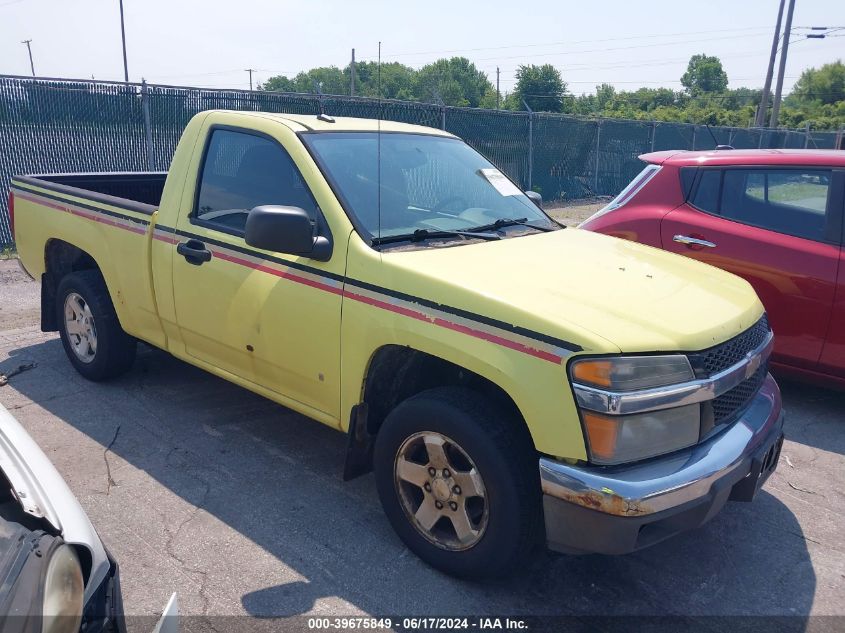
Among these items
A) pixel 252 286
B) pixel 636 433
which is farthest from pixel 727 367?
pixel 252 286

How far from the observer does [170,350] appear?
15.0ft

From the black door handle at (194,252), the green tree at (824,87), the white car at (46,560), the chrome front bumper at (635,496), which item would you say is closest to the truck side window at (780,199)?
the chrome front bumper at (635,496)

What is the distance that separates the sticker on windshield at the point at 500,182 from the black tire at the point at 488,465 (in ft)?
5.38

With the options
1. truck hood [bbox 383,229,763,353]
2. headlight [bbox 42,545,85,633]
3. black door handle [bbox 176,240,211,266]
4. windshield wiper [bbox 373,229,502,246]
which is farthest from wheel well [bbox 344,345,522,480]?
headlight [bbox 42,545,85,633]

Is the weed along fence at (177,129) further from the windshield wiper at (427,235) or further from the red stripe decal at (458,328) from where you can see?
the red stripe decal at (458,328)

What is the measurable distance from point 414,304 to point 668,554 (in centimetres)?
170

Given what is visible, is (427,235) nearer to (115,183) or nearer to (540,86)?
(115,183)

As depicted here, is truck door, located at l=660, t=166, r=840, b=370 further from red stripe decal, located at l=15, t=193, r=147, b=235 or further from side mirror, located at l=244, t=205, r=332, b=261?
red stripe decal, located at l=15, t=193, r=147, b=235

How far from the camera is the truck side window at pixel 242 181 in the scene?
12.4 ft

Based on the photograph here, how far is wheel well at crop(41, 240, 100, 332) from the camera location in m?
5.44

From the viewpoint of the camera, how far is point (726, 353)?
3008mm

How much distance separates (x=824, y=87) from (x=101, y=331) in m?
82.8

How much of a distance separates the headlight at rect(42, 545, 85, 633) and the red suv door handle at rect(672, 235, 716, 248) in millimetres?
4675

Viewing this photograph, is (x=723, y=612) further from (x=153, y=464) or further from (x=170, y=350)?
(x=170, y=350)
